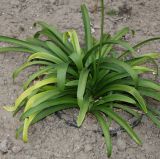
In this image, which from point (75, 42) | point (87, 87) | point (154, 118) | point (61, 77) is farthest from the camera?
point (75, 42)

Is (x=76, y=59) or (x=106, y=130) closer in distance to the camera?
(x=106, y=130)

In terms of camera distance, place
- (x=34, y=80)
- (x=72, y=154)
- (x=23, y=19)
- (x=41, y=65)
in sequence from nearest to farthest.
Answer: (x=72, y=154) → (x=34, y=80) → (x=41, y=65) → (x=23, y=19)

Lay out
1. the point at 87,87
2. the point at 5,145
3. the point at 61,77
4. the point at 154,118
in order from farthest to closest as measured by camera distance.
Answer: the point at 87,87
the point at 154,118
the point at 5,145
the point at 61,77

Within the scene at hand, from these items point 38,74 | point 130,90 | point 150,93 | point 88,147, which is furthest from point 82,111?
point 150,93

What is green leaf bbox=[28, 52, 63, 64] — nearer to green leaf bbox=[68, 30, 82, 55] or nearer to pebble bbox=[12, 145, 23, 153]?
green leaf bbox=[68, 30, 82, 55]

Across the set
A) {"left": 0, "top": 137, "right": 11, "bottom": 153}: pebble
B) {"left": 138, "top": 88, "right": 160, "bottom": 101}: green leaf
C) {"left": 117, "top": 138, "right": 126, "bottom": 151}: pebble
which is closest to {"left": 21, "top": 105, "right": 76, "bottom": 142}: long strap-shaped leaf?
{"left": 0, "top": 137, "right": 11, "bottom": 153}: pebble

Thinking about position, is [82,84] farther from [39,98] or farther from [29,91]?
[29,91]

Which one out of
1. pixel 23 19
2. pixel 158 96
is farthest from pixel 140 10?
pixel 158 96

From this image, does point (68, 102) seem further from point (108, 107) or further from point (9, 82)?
point (9, 82)

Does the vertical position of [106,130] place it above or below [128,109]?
below
